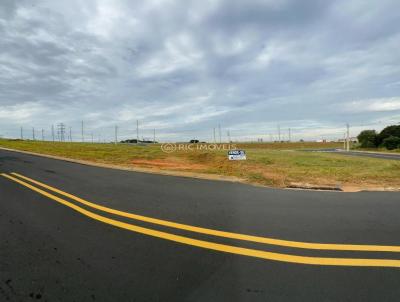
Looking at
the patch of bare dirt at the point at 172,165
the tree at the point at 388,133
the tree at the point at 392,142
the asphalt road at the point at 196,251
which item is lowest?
the asphalt road at the point at 196,251

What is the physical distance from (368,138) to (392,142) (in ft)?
27.8

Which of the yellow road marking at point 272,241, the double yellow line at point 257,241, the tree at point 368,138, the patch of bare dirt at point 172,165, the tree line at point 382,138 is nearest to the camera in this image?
the double yellow line at point 257,241

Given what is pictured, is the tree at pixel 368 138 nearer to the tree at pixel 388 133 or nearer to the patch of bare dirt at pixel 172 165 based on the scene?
the tree at pixel 388 133

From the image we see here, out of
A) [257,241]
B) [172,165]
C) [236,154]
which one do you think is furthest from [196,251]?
[172,165]

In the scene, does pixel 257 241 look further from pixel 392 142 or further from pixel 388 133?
pixel 388 133

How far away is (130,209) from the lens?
608cm

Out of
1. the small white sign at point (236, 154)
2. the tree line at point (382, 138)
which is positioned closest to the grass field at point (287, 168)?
the small white sign at point (236, 154)

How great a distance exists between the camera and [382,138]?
201ft

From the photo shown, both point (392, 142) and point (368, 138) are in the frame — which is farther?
point (368, 138)

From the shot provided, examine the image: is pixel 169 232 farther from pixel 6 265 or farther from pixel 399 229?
pixel 399 229

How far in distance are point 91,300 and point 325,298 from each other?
2.29m

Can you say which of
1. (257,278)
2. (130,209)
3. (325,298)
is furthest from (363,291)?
(130,209)

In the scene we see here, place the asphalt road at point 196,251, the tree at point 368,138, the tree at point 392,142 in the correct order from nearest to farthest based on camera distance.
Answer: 1. the asphalt road at point 196,251
2. the tree at point 392,142
3. the tree at point 368,138

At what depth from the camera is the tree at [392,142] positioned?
55.2 m
